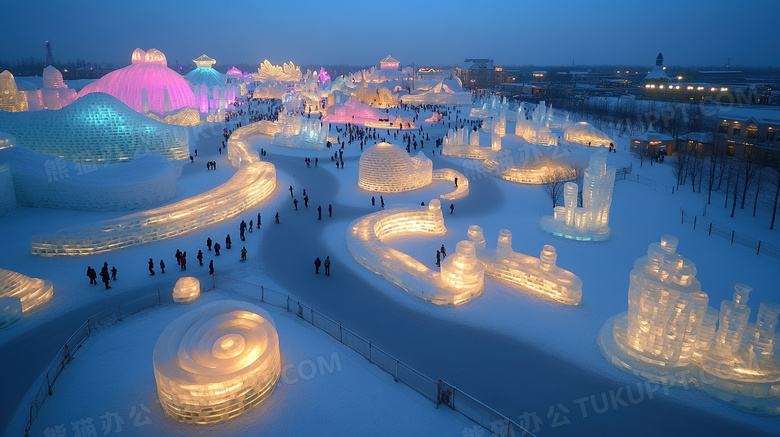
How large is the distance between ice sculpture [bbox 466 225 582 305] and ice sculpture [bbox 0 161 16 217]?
860 inches

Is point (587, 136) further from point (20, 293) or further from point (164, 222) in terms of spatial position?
point (20, 293)

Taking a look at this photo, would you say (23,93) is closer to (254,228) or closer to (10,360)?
(254,228)

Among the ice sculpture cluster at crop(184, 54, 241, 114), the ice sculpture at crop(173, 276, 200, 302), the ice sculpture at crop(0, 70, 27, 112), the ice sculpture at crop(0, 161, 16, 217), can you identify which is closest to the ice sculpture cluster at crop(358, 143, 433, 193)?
the ice sculpture at crop(173, 276, 200, 302)

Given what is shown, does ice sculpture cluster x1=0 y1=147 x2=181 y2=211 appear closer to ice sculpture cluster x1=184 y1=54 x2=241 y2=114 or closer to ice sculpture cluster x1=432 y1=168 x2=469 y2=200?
ice sculpture cluster x1=432 y1=168 x2=469 y2=200

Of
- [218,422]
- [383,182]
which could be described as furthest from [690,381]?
[383,182]

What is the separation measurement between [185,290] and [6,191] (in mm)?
14089

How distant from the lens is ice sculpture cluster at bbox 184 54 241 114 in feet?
183

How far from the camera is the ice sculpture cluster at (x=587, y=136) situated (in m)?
41.0

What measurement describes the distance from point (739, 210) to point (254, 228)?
2675 cm

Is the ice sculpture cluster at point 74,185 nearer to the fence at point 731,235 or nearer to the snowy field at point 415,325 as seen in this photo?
the snowy field at point 415,325

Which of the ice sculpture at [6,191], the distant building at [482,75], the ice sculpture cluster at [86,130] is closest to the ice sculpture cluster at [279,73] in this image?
the distant building at [482,75]

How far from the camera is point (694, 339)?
439 inches

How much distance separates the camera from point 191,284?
14.0 m

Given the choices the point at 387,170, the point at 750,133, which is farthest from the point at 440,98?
the point at 387,170
